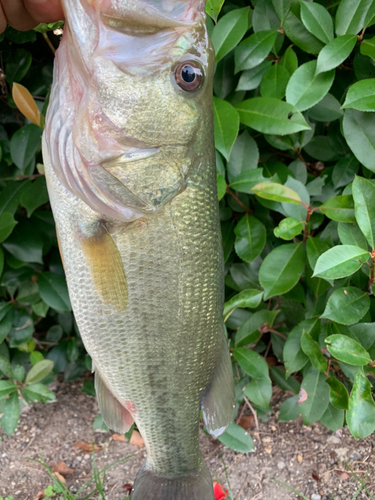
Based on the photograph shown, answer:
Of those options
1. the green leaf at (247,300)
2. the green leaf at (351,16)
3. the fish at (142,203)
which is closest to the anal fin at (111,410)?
the fish at (142,203)

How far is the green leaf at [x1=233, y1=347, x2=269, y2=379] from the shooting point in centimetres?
141

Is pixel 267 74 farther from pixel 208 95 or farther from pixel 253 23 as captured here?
pixel 208 95

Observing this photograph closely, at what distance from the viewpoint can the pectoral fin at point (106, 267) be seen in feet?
2.69

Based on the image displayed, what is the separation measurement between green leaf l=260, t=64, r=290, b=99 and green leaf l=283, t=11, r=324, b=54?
8cm

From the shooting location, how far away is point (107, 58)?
2.31 feet

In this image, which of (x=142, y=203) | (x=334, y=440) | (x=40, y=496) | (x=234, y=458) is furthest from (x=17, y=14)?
(x=334, y=440)

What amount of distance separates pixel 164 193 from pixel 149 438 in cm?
67

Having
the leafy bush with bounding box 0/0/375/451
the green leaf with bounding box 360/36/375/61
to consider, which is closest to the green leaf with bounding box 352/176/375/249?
the leafy bush with bounding box 0/0/375/451

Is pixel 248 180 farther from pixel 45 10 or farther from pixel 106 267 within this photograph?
pixel 45 10

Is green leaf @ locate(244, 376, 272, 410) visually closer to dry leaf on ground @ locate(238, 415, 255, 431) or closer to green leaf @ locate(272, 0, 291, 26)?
dry leaf on ground @ locate(238, 415, 255, 431)

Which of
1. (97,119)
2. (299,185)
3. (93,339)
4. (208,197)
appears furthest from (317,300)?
(97,119)

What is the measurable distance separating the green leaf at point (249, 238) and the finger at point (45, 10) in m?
0.80

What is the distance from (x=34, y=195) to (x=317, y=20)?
1026 millimetres

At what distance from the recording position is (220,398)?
3.43 feet
